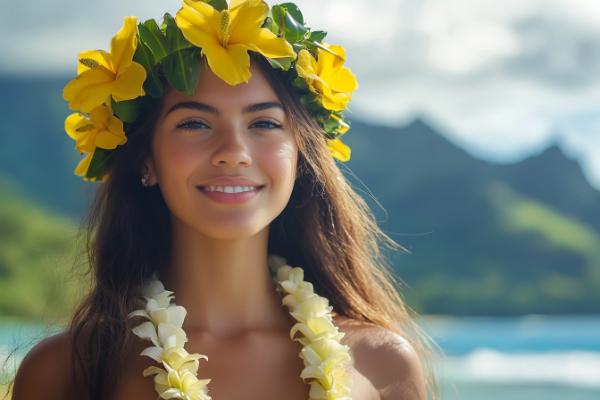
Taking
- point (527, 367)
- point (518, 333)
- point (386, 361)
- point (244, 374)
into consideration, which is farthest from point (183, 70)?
point (518, 333)

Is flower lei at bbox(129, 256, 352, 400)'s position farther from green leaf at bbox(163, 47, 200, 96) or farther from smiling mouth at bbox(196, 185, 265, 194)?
green leaf at bbox(163, 47, 200, 96)

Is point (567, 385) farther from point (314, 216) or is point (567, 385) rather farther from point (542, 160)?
point (542, 160)

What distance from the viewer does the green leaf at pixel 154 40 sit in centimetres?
258

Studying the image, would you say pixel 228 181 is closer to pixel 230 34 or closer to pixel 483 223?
pixel 230 34

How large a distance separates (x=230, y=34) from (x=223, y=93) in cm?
15

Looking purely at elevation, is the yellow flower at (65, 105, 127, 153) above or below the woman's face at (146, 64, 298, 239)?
above

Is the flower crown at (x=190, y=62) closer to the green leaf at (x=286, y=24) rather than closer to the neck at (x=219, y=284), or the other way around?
the green leaf at (x=286, y=24)

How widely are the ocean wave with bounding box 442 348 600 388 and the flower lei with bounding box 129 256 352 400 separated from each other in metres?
15.1

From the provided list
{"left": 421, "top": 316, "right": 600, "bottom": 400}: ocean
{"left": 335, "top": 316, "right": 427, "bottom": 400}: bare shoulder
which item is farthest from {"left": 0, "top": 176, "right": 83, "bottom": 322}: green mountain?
{"left": 335, "top": 316, "right": 427, "bottom": 400}: bare shoulder

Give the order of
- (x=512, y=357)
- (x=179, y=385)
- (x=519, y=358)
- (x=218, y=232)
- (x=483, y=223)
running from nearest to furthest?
(x=179, y=385), (x=218, y=232), (x=519, y=358), (x=512, y=357), (x=483, y=223)

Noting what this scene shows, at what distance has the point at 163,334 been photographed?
254cm

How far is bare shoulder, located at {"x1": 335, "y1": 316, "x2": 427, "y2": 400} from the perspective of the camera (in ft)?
8.93

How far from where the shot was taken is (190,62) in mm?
2549

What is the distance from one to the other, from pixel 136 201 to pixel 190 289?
1.01 ft
